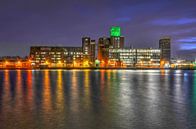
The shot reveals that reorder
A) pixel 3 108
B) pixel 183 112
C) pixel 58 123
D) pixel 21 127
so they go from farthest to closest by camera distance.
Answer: pixel 3 108 < pixel 183 112 < pixel 58 123 < pixel 21 127

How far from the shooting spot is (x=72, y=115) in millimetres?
18547

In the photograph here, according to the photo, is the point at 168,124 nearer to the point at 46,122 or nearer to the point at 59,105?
the point at 46,122

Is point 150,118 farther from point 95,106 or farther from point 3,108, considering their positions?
point 3,108

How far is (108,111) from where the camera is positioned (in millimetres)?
20062

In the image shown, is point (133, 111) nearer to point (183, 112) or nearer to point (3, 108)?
point (183, 112)

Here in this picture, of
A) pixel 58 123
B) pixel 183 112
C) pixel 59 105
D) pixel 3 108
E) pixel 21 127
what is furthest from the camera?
pixel 59 105

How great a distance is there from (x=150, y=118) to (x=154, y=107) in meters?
4.62

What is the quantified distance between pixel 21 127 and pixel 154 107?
10.3 meters

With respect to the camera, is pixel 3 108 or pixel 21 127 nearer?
pixel 21 127

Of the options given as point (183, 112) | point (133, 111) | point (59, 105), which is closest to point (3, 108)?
point (59, 105)

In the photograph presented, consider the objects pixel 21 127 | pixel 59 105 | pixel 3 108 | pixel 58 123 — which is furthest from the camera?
pixel 59 105

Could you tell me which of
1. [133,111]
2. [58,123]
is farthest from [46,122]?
[133,111]

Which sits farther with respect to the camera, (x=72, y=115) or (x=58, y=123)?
(x=72, y=115)

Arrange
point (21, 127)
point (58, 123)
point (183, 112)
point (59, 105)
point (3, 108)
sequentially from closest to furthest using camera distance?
point (21, 127) < point (58, 123) < point (183, 112) < point (3, 108) < point (59, 105)
